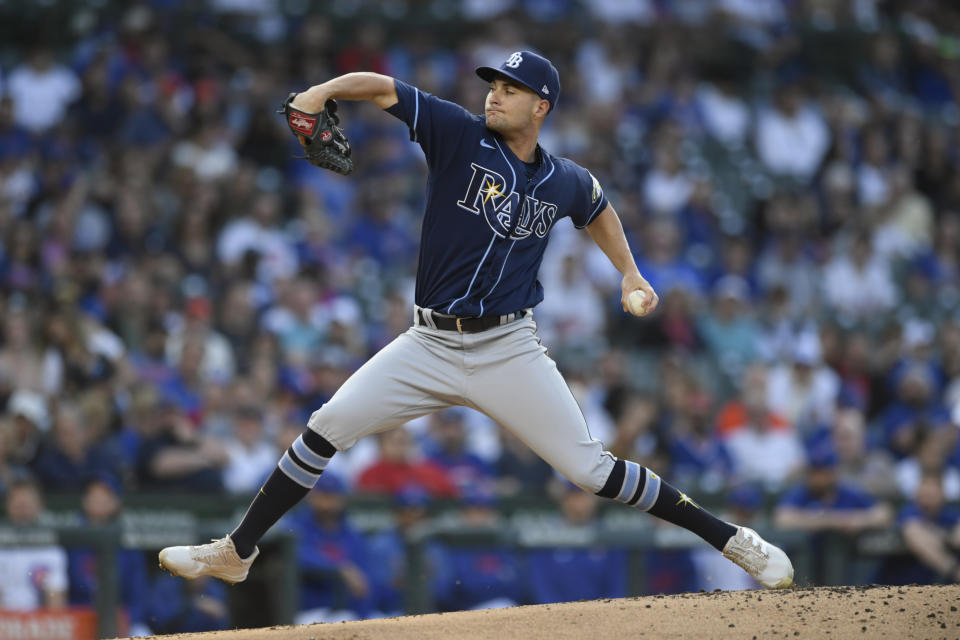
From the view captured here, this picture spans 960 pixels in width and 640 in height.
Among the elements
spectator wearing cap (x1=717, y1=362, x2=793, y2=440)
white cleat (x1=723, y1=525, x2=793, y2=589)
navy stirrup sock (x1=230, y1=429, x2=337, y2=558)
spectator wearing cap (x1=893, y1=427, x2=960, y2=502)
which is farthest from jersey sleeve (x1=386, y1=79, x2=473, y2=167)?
spectator wearing cap (x1=717, y1=362, x2=793, y2=440)

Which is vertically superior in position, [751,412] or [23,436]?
[23,436]

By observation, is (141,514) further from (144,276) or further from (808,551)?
(808,551)

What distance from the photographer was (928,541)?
28.7 feet

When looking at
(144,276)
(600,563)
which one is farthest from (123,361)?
(600,563)

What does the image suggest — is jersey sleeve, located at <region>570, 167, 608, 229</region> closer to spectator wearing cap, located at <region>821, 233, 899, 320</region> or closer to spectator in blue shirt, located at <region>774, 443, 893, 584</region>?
spectator in blue shirt, located at <region>774, 443, 893, 584</region>

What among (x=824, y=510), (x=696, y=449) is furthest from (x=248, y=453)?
(x=824, y=510)

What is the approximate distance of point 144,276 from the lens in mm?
9992

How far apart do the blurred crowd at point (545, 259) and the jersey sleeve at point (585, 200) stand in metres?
3.54

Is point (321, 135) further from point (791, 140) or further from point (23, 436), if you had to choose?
point (791, 140)

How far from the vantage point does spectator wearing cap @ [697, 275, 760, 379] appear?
445 inches

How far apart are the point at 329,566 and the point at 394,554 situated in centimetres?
47

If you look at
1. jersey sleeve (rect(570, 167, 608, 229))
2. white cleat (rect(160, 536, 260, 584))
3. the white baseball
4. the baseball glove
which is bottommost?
white cleat (rect(160, 536, 260, 584))

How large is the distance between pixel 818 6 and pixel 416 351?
39.8 feet

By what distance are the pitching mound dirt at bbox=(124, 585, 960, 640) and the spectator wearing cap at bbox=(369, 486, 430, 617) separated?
2.69m
